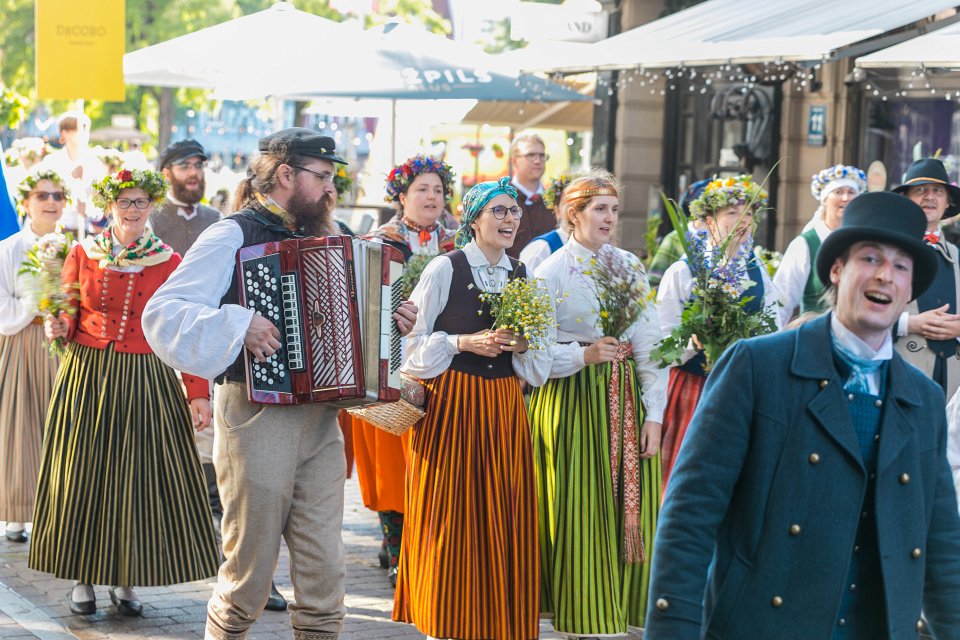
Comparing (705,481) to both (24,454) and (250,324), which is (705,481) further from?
(24,454)

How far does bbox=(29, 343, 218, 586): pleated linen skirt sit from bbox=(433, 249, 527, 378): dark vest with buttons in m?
1.42

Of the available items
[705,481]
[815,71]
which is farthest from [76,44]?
[705,481]

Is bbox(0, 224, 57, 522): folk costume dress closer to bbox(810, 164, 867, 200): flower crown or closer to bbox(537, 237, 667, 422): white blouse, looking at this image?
bbox(537, 237, 667, 422): white blouse

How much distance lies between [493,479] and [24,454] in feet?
11.2

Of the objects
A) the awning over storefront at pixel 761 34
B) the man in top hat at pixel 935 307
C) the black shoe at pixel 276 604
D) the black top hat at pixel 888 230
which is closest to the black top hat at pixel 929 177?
the man in top hat at pixel 935 307

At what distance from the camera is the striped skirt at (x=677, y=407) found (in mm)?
6879

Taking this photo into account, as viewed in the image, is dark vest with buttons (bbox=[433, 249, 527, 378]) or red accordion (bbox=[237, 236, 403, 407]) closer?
red accordion (bbox=[237, 236, 403, 407])

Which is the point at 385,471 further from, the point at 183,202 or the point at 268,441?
the point at 183,202

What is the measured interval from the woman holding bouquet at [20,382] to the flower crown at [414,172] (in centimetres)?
203

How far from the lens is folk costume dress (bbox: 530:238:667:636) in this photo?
5.89 m

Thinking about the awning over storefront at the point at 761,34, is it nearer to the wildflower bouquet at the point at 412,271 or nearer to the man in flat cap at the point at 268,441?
the wildflower bouquet at the point at 412,271

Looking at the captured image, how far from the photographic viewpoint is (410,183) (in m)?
7.77

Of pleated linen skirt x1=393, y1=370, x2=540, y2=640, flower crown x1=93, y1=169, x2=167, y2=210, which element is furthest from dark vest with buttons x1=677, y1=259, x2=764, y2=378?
flower crown x1=93, y1=169, x2=167, y2=210

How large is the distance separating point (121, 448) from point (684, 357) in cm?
271
